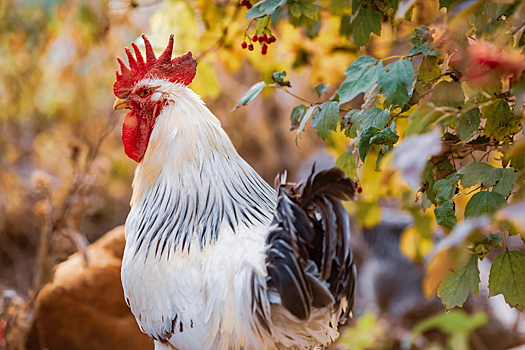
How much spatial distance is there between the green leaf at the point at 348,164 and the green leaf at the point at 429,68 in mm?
441

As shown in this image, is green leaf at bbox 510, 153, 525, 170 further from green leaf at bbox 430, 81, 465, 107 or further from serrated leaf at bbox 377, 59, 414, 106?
serrated leaf at bbox 377, 59, 414, 106

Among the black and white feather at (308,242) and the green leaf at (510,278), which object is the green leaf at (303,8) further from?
the green leaf at (510,278)

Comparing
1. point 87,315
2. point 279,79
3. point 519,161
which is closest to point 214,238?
point 279,79

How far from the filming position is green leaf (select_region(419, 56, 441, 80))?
1.36 meters

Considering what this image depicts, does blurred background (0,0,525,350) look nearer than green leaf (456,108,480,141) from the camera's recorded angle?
No

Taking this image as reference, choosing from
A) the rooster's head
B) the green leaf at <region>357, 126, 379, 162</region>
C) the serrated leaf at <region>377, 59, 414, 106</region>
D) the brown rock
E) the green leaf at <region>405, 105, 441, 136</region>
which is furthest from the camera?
the brown rock

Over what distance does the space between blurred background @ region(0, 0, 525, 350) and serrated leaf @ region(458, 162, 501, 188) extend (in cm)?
39

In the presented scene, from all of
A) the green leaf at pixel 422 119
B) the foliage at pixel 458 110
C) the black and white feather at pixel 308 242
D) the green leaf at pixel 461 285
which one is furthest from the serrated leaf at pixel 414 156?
the green leaf at pixel 461 285

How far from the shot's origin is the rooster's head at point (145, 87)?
1790 mm

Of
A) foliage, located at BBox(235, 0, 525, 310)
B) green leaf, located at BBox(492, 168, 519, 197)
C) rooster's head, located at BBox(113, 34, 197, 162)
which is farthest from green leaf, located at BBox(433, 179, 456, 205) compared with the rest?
rooster's head, located at BBox(113, 34, 197, 162)

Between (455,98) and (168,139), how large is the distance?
43.0 inches

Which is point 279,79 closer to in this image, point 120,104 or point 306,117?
point 306,117

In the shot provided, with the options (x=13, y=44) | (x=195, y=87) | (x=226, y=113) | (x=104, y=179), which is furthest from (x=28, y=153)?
(x=195, y=87)

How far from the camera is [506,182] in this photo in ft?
4.06
